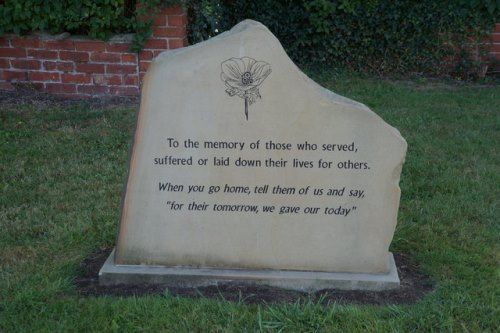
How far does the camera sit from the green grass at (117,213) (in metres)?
3.25

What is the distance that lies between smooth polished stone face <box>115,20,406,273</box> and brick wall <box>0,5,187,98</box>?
3.82 metres

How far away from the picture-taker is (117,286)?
3.62 m

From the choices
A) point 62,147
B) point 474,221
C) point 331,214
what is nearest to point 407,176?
point 474,221

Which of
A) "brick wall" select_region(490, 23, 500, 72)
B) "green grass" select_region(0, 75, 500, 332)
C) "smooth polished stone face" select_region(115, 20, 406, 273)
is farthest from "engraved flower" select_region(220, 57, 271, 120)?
"brick wall" select_region(490, 23, 500, 72)

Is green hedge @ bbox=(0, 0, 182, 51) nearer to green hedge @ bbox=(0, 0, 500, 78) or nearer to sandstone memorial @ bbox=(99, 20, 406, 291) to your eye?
green hedge @ bbox=(0, 0, 500, 78)

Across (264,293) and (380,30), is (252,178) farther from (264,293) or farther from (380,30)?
(380,30)

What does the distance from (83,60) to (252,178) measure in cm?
428

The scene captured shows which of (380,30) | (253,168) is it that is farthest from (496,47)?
(253,168)

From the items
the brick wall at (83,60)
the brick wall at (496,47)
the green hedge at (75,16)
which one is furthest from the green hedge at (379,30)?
the green hedge at (75,16)

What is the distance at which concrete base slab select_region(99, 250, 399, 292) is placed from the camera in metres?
3.57

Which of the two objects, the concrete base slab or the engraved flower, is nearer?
the engraved flower

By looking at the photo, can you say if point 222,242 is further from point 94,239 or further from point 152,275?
point 94,239

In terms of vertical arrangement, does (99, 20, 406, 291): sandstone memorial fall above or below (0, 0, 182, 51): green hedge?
below

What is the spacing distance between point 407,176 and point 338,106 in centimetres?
200
